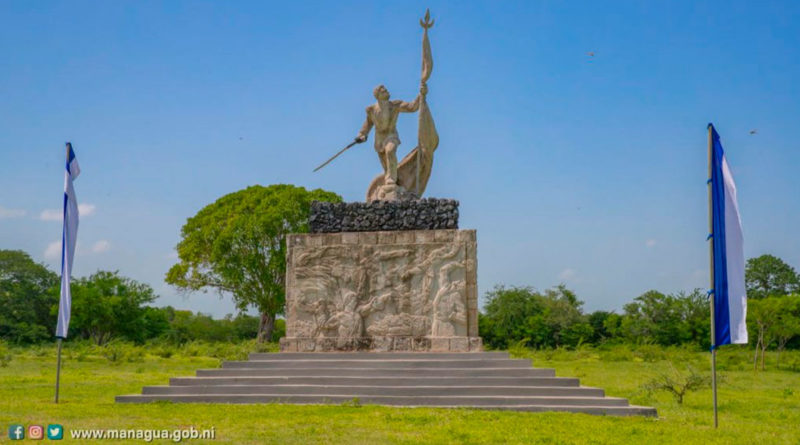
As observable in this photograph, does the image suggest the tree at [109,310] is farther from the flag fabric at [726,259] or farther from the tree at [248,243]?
the flag fabric at [726,259]

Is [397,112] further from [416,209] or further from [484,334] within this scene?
[484,334]

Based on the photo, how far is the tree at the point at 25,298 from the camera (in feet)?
115

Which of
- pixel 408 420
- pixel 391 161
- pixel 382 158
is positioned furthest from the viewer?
pixel 382 158

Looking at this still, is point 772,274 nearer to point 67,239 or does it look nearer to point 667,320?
point 667,320

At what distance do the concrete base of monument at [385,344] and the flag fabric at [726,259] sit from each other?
5.03 meters

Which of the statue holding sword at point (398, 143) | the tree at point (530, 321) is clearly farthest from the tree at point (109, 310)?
the statue holding sword at point (398, 143)

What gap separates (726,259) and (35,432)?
8665 millimetres

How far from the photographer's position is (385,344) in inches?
555

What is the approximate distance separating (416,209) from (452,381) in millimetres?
3727

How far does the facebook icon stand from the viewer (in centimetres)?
898

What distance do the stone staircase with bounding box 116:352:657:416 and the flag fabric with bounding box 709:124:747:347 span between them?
7.60 ft

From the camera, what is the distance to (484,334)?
33.8 meters

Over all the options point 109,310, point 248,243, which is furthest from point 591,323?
point 109,310

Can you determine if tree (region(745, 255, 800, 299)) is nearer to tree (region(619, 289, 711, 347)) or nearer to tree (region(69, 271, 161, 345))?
tree (region(619, 289, 711, 347))
